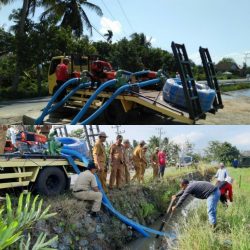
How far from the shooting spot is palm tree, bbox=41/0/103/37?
23.5 m

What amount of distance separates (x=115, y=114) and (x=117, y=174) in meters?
1.35

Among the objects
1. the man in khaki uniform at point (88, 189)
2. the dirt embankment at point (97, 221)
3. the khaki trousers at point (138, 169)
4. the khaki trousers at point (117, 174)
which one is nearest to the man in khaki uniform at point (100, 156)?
the dirt embankment at point (97, 221)

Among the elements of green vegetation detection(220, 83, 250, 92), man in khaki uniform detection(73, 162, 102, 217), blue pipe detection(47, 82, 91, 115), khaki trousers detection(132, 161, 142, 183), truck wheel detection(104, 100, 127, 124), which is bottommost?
khaki trousers detection(132, 161, 142, 183)

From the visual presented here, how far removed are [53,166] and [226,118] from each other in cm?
400

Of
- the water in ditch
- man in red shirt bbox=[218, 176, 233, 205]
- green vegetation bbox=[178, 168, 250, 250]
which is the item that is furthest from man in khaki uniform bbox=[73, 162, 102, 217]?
man in red shirt bbox=[218, 176, 233, 205]

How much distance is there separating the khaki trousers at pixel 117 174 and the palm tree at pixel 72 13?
15.6 metres

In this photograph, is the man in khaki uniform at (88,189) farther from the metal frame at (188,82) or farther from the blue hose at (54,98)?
the blue hose at (54,98)

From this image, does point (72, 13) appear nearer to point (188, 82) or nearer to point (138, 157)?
point (138, 157)

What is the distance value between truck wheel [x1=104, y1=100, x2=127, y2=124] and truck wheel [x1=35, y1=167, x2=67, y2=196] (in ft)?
5.81

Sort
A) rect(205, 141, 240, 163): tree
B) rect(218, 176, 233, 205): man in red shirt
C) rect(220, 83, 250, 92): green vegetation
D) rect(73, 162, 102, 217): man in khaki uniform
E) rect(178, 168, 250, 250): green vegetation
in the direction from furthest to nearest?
rect(220, 83, 250, 92): green vegetation, rect(205, 141, 240, 163): tree, rect(218, 176, 233, 205): man in red shirt, rect(73, 162, 102, 217): man in khaki uniform, rect(178, 168, 250, 250): green vegetation

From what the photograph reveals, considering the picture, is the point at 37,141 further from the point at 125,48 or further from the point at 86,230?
the point at 125,48

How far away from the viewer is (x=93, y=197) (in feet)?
23.4

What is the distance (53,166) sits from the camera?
764 centimetres

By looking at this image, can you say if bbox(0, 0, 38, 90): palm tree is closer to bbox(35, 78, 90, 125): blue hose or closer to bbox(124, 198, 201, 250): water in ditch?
bbox(35, 78, 90, 125): blue hose
